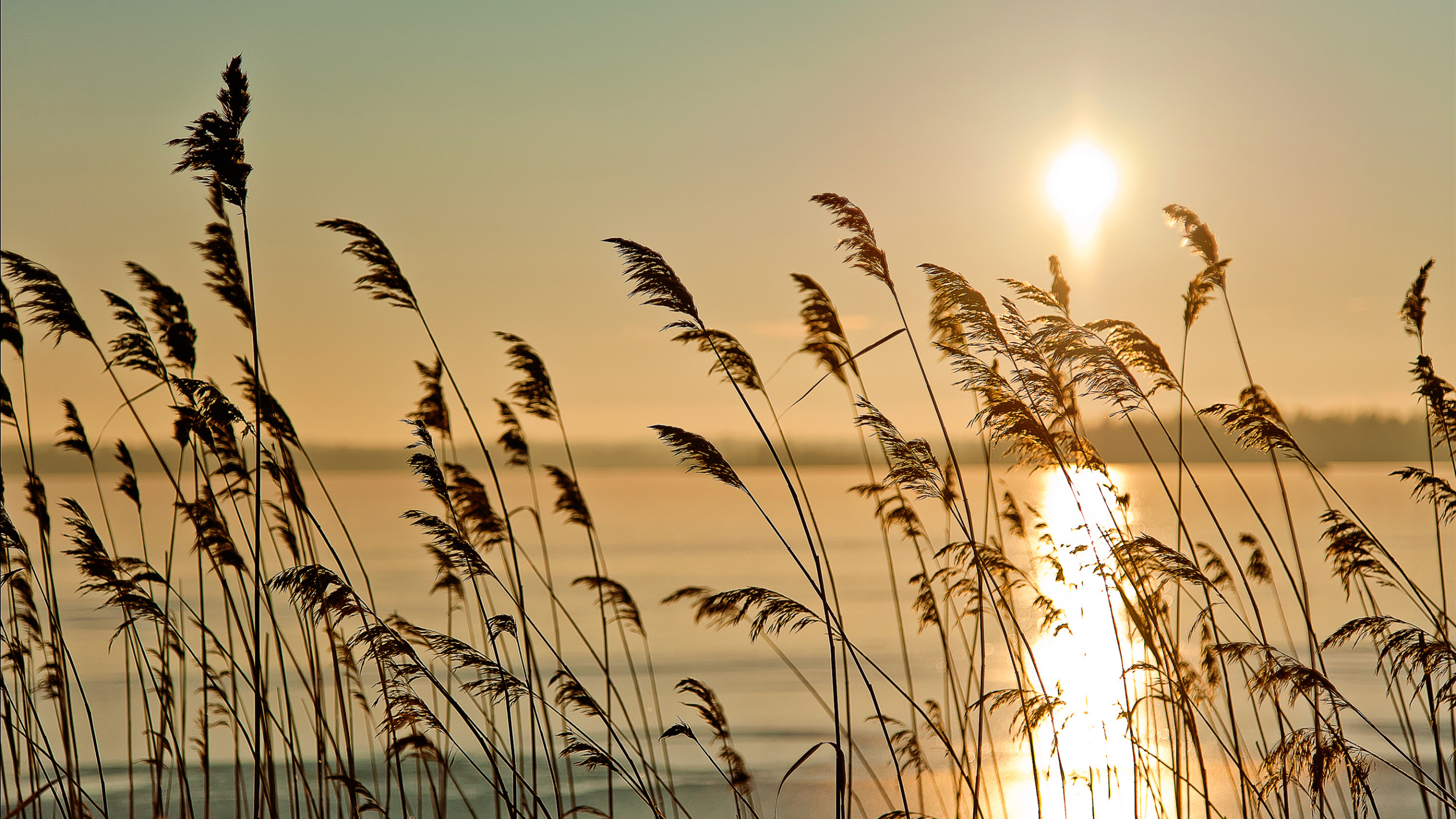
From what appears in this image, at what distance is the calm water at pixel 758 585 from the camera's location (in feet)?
28.2

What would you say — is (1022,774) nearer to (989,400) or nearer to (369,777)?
(369,777)

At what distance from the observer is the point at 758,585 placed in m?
19.5

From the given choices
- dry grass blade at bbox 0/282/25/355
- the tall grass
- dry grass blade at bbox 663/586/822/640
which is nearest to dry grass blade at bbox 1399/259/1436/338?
the tall grass

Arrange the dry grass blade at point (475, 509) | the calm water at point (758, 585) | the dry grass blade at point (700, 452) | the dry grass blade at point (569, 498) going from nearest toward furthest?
the dry grass blade at point (700, 452)
the dry grass blade at point (475, 509)
the dry grass blade at point (569, 498)
the calm water at point (758, 585)

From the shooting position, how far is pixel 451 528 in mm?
3143

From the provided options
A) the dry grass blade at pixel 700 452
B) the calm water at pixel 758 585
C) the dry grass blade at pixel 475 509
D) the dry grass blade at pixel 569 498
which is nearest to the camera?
the dry grass blade at pixel 700 452

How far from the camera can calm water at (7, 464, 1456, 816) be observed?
8.59 metres

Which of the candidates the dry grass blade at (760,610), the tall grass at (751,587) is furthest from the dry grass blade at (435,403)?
the dry grass blade at (760,610)

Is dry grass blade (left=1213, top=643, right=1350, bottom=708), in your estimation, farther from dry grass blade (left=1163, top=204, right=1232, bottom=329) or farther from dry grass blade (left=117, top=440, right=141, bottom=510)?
dry grass blade (left=117, top=440, right=141, bottom=510)

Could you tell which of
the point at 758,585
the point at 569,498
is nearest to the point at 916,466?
the point at 569,498

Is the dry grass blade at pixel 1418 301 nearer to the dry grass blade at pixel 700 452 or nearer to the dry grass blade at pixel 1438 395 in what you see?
the dry grass blade at pixel 1438 395

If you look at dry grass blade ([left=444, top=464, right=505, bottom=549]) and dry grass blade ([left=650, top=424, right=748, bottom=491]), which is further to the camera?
dry grass blade ([left=444, top=464, right=505, bottom=549])

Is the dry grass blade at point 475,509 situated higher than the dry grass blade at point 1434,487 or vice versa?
the dry grass blade at point 475,509

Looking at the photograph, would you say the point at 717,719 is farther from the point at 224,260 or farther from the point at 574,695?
the point at 224,260
